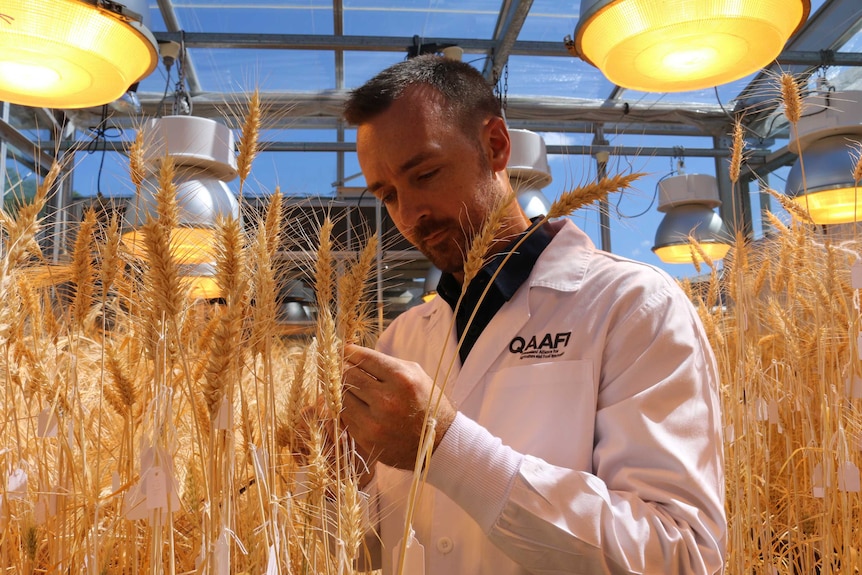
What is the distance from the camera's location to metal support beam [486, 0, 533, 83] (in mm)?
3893

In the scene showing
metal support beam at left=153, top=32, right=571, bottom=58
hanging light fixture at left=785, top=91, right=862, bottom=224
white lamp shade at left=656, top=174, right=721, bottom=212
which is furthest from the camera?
metal support beam at left=153, top=32, right=571, bottom=58

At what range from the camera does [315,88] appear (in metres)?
5.46

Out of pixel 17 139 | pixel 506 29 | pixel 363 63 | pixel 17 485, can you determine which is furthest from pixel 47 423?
pixel 363 63

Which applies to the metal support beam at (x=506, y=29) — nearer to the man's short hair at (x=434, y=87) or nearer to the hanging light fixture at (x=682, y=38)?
the hanging light fixture at (x=682, y=38)

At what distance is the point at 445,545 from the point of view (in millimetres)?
959

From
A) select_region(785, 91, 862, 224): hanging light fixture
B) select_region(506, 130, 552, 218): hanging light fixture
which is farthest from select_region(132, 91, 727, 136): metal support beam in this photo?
select_region(506, 130, 552, 218): hanging light fixture

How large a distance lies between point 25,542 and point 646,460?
713 millimetres

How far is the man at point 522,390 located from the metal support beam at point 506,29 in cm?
287

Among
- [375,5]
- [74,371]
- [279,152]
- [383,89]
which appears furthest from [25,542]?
[279,152]

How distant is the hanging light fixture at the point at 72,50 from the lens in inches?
51.3

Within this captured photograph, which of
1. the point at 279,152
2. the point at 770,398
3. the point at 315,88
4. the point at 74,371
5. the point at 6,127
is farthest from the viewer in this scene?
the point at 279,152

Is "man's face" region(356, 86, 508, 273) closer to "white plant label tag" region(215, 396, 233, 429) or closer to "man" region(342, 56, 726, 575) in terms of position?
"man" region(342, 56, 726, 575)

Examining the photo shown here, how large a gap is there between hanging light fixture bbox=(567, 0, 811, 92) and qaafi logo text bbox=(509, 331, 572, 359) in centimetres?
76

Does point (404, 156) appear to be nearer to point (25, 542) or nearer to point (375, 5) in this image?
point (25, 542)
